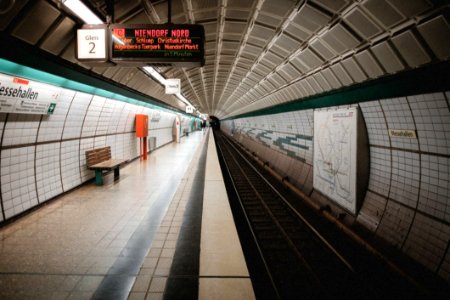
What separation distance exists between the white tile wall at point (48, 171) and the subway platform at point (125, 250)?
0.30 meters

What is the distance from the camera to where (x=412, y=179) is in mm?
4418

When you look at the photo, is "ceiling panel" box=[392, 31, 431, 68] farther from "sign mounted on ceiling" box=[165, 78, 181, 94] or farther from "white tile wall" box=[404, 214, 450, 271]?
"sign mounted on ceiling" box=[165, 78, 181, 94]

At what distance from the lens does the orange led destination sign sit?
423 cm

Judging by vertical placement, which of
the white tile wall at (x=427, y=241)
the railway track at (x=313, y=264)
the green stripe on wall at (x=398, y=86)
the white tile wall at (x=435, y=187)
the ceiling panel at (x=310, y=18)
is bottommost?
the railway track at (x=313, y=264)

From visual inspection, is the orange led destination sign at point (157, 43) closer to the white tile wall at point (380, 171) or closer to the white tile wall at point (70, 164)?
the white tile wall at point (70, 164)

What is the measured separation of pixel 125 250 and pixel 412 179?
5.16 metres

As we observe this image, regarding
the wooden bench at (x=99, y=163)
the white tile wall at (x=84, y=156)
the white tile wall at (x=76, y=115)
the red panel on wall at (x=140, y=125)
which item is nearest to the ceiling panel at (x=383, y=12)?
the white tile wall at (x=76, y=115)

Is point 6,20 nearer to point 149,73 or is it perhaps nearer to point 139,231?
point 139,231

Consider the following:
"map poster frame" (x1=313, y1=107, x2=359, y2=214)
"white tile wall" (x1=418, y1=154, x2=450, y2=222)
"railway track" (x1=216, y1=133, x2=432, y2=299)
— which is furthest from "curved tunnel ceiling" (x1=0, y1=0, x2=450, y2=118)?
"railway track" (x1=216, y1=133, x2=432, y2=299)

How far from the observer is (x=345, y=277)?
167 inches

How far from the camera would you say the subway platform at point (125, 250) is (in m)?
2.94

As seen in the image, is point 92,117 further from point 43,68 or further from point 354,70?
point 354,70

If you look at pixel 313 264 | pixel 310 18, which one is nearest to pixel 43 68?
pixel 310 18

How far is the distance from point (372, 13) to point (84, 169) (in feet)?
27.1
